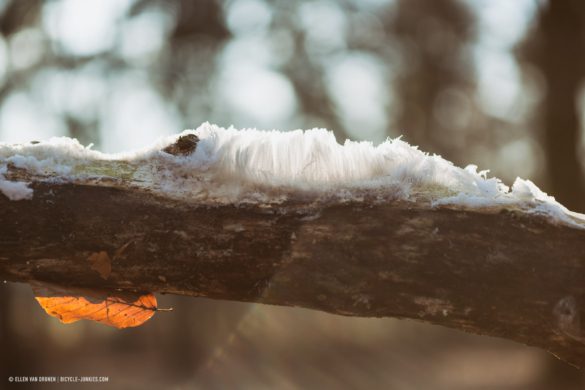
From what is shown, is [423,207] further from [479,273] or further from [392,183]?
[479,273]

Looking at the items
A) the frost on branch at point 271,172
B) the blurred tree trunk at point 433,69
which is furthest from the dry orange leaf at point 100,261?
the blurred tree trunk at point 433,69

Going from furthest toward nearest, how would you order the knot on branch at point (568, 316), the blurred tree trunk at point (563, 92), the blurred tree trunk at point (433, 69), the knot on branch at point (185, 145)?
the blurred tree trunk at point (433, 69) < the blurred tree trunk at point (563, 92) < the knot on branch at point (185, 145) < the knot on branch at point (568, 316)

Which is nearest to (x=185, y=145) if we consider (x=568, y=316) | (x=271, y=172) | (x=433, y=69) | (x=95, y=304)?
(x=271, y=172)

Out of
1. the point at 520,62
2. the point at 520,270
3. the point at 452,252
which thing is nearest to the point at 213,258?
the point at 452,252

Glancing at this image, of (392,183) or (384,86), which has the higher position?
(392,183)

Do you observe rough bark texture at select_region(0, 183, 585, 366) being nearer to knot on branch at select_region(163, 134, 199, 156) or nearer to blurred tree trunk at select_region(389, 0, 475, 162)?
knot on branch at select_region(163, 134, 199, 156)

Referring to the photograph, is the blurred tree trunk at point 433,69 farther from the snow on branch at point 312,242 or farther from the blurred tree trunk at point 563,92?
the snow on branch at point 312,242
